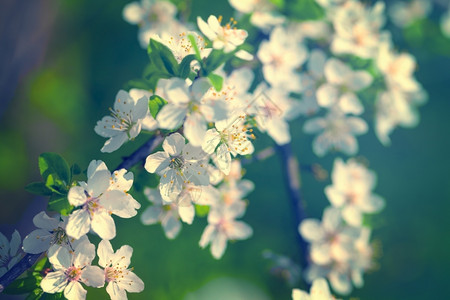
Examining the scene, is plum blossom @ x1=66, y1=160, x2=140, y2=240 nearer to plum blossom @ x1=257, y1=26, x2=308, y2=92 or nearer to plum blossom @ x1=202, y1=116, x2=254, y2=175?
plum blossom @ x1=202, y1=116, x2=254, y2=175

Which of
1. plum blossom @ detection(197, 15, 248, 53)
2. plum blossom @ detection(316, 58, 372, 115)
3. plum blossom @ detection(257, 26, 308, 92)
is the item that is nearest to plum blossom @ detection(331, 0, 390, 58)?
plum blossom @ detection(316, 58, 372, 115)

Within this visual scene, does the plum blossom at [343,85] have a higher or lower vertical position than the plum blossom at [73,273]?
higher

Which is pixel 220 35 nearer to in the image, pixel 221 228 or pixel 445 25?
pixel 221 228

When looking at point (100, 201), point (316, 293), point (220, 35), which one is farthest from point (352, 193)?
point (100, 201)

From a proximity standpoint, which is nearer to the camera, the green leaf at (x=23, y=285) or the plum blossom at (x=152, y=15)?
the green leaf at (x=23, y=285)

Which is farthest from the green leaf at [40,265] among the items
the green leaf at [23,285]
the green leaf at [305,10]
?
the green leaf at [305,10]

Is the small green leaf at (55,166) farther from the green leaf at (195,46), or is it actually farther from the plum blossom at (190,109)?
the green leaf at (195,46)

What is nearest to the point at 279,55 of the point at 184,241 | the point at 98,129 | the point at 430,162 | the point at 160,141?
the point at 160,141
